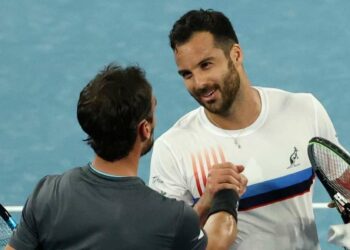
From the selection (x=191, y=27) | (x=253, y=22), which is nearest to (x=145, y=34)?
(x=253, y=22)

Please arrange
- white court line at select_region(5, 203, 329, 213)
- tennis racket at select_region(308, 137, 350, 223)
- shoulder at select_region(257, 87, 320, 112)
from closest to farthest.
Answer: tennis racket at select_region(308, 137, 350, 223)
shoulder at select_region(257, 87, 320, 112)
white court line at select_region(5, 203, 329, 213)

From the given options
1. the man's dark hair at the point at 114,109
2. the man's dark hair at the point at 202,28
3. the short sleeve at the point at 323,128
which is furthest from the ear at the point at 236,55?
the man's dark hair at the point at 114,109

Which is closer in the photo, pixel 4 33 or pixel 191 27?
pixel 191 27

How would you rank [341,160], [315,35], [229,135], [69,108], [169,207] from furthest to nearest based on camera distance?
[315,35] → [69,108] → [229,135] → [341,160] → [169,207]

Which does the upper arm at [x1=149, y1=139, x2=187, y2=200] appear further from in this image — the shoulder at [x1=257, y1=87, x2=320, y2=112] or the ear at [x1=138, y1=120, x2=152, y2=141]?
the ear at [x1=138, y1=120, x2=152, y2=141]

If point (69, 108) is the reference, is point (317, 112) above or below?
above

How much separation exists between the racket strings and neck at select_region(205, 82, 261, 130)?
49 centimetres

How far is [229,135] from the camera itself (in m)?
5.41

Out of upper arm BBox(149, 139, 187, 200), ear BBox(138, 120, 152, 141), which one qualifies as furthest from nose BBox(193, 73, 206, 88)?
ear BBox(138, 120, 152, 141)

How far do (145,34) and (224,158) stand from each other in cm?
477

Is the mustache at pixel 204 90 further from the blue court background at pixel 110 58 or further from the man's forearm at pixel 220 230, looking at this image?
the blue court background at pixel 110 58

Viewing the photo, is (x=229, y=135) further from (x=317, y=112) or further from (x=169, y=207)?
(x=169, y=207)

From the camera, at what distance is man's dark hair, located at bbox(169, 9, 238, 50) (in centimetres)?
538

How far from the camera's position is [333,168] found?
5102 millimetres
